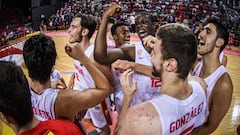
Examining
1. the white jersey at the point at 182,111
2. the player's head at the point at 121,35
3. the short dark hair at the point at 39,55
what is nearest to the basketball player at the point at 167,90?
the white jersey at the point at 182,111

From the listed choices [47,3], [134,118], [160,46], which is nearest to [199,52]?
[160,46]

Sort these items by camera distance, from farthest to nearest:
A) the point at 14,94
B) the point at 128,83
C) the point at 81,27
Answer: the point at 81,27 < the point at 128,83 < the point at 14,94

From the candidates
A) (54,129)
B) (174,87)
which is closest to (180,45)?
(174,87)

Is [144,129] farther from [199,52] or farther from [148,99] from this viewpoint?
[199,52]

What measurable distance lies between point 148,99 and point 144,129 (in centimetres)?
13

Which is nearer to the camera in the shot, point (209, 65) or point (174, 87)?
point (174, 87)

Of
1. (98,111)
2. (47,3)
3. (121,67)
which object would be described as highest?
(47,3)

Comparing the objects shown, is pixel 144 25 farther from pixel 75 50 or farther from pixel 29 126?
pixel 29 126

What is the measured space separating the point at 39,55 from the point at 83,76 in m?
0.14

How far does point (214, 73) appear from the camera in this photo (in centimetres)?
100

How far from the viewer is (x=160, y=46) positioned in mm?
825

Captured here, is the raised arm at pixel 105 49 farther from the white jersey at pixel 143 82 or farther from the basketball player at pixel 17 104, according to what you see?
the basketball player at pixel 17 104

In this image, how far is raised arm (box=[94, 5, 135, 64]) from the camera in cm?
91

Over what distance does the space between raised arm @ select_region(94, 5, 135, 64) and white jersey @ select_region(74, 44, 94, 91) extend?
0.02m
